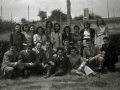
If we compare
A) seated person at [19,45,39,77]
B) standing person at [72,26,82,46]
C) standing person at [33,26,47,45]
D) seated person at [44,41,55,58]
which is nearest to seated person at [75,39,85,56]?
standing person at [72,26,82,46]

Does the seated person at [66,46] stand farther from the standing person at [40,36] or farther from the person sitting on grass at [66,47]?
the standing person at [40,36]

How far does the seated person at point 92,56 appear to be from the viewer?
20.7ft

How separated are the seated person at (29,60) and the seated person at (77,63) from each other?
54.6 inches

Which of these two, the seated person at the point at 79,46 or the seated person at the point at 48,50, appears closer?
the seated person at the point at 48,50

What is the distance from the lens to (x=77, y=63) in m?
6.31

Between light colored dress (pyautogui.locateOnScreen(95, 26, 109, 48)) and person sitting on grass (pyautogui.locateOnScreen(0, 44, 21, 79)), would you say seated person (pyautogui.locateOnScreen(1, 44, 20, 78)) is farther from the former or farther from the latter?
light colored dress (pyautogui.locateOnScreen(95, 26, 109, 48))

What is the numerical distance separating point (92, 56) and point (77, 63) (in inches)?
29.1

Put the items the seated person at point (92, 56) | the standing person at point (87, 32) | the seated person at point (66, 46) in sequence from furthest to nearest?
the standing person at point (87, 32) < the seated person at point (66, 46) < the seated person at point (92, 56)

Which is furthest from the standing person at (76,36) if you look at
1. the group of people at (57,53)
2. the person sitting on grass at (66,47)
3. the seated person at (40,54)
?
the seated person at (40,54)

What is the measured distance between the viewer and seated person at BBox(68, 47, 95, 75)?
591 cm

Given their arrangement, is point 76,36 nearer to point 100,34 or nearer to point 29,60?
point 100,34

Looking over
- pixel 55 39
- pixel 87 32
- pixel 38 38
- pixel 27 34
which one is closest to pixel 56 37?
pixel 55 39

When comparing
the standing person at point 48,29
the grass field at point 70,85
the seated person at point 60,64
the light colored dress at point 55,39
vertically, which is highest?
the standing person at point 48,29

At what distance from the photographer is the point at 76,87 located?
4.59 meters
